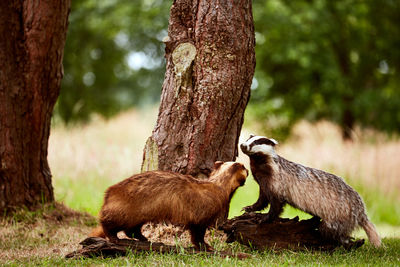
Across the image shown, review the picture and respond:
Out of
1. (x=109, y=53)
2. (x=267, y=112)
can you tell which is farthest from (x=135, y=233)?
(x=109, y=53)

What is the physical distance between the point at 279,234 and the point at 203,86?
1.90m

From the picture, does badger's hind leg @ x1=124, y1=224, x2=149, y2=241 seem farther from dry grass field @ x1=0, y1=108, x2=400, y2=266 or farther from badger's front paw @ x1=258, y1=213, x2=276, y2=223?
badger's front paw @ x1=258, y1=213, x2=276, y2=223

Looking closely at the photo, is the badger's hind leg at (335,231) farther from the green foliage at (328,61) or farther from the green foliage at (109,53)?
the green foliage at (109,53)

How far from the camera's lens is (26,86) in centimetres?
675

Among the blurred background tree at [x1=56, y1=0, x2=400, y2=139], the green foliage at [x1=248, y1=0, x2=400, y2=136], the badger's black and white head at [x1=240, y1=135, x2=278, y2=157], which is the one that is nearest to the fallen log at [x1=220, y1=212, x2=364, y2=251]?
the badger's black and white head at [x1=240, y1=135, x2=278, y2=157]

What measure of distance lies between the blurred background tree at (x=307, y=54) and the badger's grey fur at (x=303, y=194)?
10699mm

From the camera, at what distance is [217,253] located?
4.96 meters

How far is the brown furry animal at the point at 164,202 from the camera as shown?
4.77 metres

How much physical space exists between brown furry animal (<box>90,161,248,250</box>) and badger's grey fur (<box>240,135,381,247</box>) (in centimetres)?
43

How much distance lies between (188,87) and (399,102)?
15.0 m

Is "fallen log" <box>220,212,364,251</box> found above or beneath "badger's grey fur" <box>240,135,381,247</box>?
beneath

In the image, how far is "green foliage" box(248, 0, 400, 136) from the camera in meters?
18.1

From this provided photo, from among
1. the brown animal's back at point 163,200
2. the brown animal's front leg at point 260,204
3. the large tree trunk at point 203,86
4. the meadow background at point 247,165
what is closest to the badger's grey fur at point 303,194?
the brown animal's front leg at point 260,204

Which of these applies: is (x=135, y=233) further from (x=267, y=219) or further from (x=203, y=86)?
(x=203, y=86)
